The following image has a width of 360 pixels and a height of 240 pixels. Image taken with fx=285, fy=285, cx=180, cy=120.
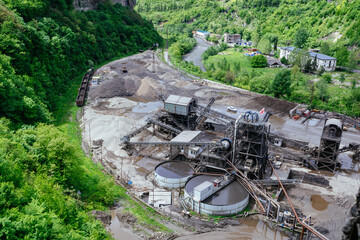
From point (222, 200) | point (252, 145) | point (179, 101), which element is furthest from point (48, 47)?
point (222, 200)

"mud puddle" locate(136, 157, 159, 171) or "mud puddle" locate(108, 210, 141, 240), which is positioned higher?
"mud puddle" locate(136, 157, 159, 171)

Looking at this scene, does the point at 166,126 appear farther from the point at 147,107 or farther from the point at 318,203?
the point at 318,203

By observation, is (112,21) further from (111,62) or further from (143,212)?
(143,212)

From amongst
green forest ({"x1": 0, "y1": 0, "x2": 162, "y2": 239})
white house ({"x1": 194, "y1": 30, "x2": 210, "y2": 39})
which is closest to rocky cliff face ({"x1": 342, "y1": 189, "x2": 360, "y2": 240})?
green forest ({"x1": 0, "y1": 0, "x2": 162, "y2": 239})

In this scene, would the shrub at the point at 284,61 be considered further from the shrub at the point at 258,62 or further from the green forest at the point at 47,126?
the green forest at the point at 47,126

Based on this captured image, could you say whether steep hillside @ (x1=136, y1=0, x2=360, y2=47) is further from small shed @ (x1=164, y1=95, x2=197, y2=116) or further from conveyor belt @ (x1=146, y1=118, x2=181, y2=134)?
conveyor belt @ (x1=146, y1=118, x2=181, y2=134)

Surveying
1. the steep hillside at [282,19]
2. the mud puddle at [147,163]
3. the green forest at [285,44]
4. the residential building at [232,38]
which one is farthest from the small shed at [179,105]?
the residential building at [232,38]
